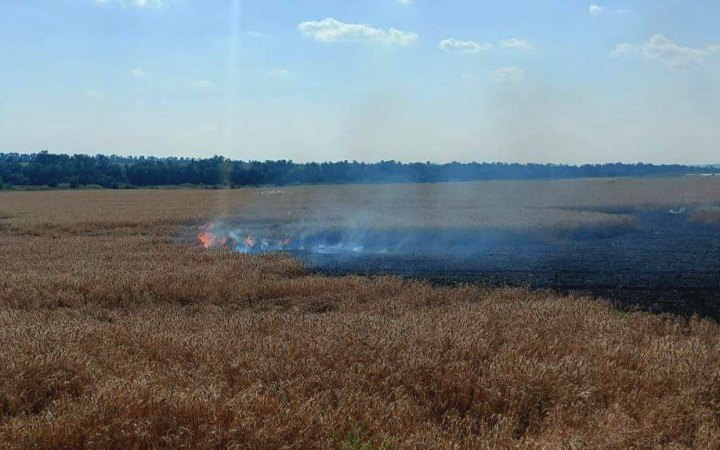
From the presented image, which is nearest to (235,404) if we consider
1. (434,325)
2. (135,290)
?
(434,325)

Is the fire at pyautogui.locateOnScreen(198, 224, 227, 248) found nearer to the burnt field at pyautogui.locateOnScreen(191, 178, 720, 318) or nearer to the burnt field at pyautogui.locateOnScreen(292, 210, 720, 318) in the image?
the burnt field at pyautogui.locateOnScreen(191, 178, 720, 318)

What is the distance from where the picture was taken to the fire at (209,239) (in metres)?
25.1

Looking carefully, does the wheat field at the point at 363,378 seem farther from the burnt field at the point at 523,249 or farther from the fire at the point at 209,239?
the fire at the point at 209,239

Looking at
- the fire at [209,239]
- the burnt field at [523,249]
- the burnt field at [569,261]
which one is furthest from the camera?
the fire at [209,239]

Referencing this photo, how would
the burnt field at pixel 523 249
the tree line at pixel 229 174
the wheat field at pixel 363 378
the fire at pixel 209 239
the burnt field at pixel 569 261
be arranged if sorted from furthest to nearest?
1. the tree line at pixel 229 174
2. the fire at pixel 209 239
3. the burnt field at pixel 523 249
4. the burnt field at pixel 569 261
5. the wheat field at pixel 363 378

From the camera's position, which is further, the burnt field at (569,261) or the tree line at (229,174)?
the tree line at (229,174)

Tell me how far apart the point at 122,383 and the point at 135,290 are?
8.16m

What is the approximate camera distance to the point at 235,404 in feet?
18.8

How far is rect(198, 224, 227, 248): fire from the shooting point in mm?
25094

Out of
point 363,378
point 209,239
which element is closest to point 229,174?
point 209,239

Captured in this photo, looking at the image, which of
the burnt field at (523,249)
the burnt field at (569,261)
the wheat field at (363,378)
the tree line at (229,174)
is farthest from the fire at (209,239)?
the tree line at (229,174)

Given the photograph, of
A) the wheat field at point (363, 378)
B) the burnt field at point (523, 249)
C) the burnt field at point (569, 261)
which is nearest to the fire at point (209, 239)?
the burnt field at point (523, 249)

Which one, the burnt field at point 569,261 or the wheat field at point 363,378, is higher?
the wheat field at point 363,378

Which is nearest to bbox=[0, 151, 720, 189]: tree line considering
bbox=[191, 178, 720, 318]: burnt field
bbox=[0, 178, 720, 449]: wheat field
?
bbox=[191, 178, 720, 318]: burnt field
